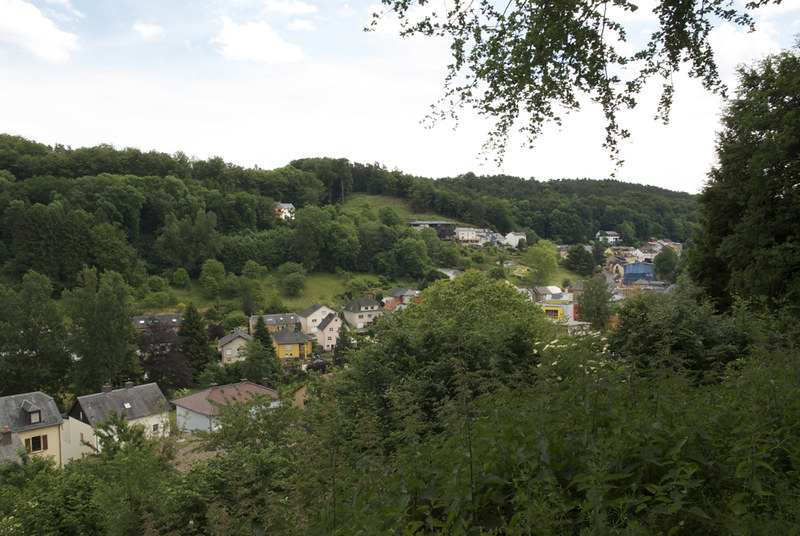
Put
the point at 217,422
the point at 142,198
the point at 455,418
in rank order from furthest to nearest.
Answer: the point at 142,198, the point at 217,422, the point at 455,418

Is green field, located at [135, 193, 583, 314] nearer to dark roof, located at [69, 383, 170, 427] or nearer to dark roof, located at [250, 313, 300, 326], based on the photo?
dark roof, located at [250, 313, 300, 326]

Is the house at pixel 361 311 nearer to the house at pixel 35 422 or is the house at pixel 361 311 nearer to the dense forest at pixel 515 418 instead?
the dense forest at pixel 515 418

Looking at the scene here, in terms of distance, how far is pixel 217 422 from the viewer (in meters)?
9.95

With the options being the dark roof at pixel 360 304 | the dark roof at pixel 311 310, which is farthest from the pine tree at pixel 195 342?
the dark roof at pixel 360 304

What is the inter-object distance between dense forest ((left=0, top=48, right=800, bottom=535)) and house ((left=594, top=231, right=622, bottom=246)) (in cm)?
8906

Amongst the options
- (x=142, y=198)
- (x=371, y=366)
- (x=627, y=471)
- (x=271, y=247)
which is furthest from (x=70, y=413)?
(x=142, y=198)

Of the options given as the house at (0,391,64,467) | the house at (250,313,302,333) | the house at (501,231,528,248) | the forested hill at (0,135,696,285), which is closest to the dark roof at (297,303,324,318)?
the house at (250,313,302,333)

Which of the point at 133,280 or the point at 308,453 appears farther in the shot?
the point at 133,280

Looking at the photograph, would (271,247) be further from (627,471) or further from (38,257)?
(627,471)

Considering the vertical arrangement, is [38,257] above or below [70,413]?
above

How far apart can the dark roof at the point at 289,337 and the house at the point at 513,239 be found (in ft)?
186

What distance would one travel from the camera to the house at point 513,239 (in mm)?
93812

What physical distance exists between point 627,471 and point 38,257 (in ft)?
209

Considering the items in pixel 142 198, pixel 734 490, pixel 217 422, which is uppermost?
pixel 142 198
